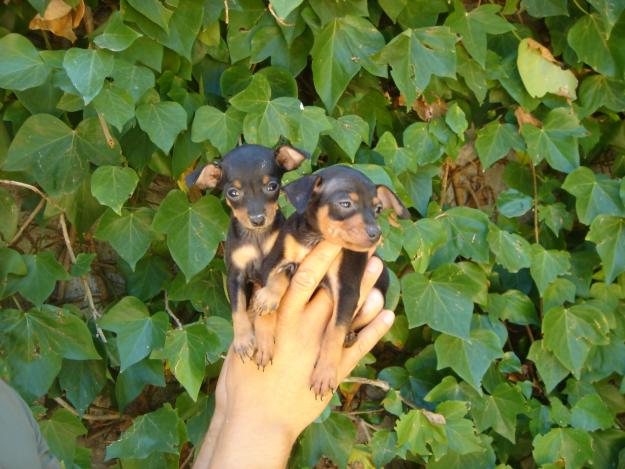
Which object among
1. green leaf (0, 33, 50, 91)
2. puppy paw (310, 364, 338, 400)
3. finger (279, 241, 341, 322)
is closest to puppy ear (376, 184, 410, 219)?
finger (279, 241, 341, 322)

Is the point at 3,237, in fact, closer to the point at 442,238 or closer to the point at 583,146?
the point at 442,238

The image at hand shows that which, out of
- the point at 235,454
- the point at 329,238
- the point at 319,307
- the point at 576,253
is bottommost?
the point at 576,253

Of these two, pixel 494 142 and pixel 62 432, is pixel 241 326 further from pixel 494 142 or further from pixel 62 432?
pixel 494 142

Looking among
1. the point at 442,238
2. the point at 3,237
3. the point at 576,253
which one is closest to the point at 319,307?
the point at 442,238

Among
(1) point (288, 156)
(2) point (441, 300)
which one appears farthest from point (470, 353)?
(1) point (288, 156)

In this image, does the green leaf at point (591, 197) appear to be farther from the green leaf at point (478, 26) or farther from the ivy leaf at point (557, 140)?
the green leaf at point (478, 26)

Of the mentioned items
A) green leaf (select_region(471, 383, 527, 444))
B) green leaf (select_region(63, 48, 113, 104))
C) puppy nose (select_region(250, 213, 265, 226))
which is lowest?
green leaf (select_region(471, 383, 527, 444))

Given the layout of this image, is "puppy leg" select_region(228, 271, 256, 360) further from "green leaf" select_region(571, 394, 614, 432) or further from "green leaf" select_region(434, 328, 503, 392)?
"green leaf" select_region(571, 394, 614, 432)

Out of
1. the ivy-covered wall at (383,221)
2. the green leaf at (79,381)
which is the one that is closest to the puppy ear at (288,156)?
the ivy-covered wall at (383,221)
